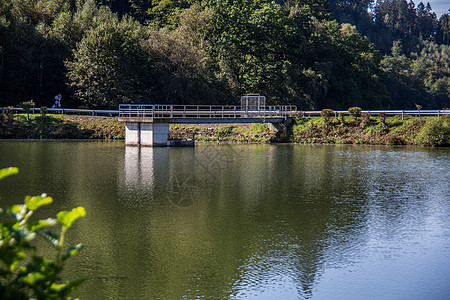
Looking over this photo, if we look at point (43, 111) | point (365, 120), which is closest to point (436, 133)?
point (365, 120)

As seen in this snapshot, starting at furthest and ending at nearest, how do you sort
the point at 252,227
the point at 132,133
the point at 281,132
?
the point at 281,132, the point at 132,133, the point at 252,227

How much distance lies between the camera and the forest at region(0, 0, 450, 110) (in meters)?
61.8

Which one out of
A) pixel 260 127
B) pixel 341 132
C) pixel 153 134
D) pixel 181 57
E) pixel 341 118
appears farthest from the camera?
pixel 181 57

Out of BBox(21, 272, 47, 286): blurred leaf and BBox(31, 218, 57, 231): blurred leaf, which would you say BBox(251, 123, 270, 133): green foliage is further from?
BBox(21, 272, 47, 286): blurred leaf

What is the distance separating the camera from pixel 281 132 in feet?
192

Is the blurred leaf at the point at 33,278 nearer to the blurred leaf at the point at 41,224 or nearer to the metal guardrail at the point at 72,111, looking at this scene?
the blurred leaf at the point at 41,224

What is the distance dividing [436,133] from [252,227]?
127ft

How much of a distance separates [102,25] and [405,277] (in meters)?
56.8

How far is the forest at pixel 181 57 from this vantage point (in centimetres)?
6178

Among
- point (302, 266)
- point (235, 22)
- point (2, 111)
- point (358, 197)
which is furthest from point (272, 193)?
point (235, 22)

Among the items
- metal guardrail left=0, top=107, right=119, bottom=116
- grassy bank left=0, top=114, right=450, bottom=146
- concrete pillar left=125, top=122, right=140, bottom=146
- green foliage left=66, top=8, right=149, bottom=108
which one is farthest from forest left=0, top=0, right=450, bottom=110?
concrete pillar left=125, top=122, right=140, bottom=146

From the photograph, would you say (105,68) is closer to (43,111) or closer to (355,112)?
(43,111)

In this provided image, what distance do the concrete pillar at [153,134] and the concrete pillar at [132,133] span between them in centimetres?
41

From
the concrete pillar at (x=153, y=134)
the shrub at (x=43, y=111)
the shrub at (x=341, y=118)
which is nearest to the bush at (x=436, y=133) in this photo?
the shrub at (x=341, y=118)
